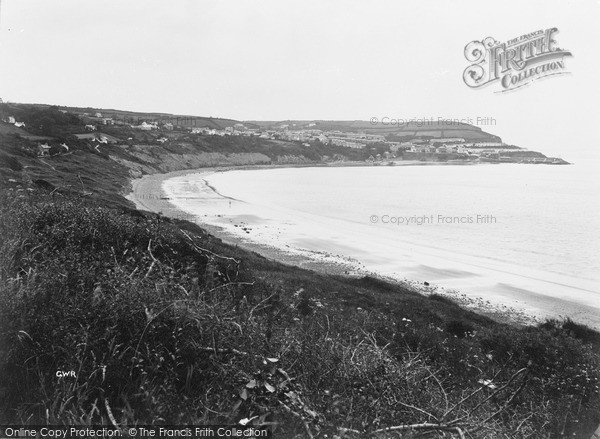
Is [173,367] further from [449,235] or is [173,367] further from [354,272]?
[449,235]

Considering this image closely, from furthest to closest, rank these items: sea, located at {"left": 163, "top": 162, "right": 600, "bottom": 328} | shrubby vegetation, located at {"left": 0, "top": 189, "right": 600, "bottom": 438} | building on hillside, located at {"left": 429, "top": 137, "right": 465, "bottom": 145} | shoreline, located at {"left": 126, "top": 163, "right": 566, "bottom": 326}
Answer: building on hillside, located at {"left": 429, "top": 137, "right": 465, "bottom": 145} < sea, located at {"left": 163, "top": 162, "right": 600, "bottom": 328} < shoreline, located at {"left": 126, "top": 163, "right": 566, "bottom": 326} < shrubby vegetation, located at {"left": 0, "top": 189, "right": 600, "bottom": 438}

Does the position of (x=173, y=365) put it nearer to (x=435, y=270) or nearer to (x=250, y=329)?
(x=250, y=329)

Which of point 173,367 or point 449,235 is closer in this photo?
point 173,367

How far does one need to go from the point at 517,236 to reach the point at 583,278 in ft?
36.2

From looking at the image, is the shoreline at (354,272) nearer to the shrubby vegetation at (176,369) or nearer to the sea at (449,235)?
the sea at (449,235)

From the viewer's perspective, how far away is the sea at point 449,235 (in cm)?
1862

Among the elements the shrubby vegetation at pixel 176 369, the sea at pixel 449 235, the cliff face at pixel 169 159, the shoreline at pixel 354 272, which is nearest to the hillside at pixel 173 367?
the shrubby vegetation at pixel 176 369

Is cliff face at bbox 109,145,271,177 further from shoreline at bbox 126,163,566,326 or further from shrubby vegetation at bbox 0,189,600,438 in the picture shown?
shrubby vegetation at bbox 0,189,600,438

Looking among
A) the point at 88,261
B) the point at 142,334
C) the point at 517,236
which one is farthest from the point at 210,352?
the point at 517,236

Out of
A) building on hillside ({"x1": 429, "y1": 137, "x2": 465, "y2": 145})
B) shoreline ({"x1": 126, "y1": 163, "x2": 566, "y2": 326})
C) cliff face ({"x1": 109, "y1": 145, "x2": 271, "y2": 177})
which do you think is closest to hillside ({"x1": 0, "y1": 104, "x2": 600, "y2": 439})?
shoreline ({"x1": 126, "y1": 163, "x2": 566, "y2": 326})

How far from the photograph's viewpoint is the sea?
18625mm

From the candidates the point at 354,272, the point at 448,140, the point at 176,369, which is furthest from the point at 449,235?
the point at 448,140

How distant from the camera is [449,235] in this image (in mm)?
31469

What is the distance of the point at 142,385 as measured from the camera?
320 centimetres
